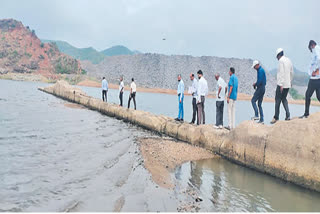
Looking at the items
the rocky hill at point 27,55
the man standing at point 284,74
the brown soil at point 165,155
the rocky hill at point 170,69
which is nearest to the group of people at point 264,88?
the man standing at point 284,74

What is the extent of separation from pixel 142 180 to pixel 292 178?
160 inches

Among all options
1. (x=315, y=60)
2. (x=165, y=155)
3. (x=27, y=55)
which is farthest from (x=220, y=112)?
(x=27, y=55)

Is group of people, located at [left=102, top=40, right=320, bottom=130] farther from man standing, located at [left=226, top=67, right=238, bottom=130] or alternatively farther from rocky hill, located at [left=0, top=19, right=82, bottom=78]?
rocky hill, located at [left=0, top=19, right=82, bottom=78]

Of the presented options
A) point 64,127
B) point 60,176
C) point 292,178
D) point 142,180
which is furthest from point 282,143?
point 64,127

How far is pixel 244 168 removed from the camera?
27.1 ft

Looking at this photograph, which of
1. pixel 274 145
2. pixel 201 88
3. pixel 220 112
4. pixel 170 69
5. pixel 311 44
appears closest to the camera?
pixel 274 145

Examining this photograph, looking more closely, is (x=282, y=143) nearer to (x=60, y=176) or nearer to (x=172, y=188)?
(x=172, y=188)

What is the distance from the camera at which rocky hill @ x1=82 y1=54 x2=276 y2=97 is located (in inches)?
3317

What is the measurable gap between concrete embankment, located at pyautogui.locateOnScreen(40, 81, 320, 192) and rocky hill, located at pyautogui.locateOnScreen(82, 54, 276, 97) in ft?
235

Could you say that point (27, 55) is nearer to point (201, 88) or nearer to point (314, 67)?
point (201, 88)

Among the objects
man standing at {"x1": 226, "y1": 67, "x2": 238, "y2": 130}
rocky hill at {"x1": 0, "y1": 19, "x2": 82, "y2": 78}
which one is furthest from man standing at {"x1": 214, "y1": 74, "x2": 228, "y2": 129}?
rocky hill at {"x1": 0, "y1": 19, "x2": 82, "y2": 78}

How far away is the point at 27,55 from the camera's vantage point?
326 feet

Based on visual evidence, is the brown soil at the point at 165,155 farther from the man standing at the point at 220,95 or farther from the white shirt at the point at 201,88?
the white shirt at the point at 201,88

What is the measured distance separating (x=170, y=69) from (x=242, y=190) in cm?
8857
